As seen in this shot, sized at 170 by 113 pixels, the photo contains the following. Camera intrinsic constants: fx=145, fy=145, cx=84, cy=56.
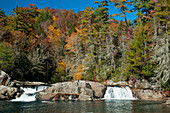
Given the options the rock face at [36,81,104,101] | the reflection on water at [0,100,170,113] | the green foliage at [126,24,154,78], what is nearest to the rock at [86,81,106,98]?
the rock face at [36,81,104,101]

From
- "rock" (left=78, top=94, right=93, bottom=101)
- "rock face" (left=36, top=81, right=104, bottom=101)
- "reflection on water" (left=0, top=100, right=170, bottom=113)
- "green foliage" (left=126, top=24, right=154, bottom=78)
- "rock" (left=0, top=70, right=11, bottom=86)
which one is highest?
"green foliage" (left=126, top=24, right=154, bottom=78)

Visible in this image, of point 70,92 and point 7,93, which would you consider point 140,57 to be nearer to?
point 70,92

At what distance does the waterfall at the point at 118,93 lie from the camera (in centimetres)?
2227

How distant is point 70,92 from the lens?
20938mm

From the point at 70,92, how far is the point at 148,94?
1142 cm

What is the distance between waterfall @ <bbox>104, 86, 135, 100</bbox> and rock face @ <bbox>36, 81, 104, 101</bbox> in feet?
3.80

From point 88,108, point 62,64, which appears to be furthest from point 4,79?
point 62,64

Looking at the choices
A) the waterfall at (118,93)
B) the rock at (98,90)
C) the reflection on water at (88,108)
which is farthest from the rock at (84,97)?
the reflection on water at (88,108)

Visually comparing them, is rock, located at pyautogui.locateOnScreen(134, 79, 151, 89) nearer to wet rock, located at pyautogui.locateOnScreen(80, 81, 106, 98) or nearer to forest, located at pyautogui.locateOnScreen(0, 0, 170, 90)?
forest, located at pyautogui.locateOnScreen(0, 0, 170, 90)

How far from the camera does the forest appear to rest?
78.7 feet

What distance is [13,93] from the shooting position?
20203 mm

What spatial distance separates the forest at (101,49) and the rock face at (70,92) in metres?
7.58

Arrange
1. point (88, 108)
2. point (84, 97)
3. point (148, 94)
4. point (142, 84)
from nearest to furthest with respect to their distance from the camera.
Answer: point (88, 108)
point (84, 97)
point (148, 94)
point (142, 84)

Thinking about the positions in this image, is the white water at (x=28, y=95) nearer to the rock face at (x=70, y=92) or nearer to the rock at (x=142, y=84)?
the rock face at (x=70, y=92)
